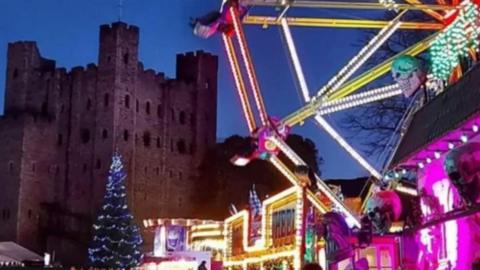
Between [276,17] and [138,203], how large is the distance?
53.0 meters

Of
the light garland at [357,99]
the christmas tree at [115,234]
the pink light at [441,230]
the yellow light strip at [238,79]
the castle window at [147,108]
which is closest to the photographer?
the pink light at [441,230]

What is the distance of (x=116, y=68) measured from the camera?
215ft

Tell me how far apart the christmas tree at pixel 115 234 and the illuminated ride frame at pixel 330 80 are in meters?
38.5

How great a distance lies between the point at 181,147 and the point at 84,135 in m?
7.95

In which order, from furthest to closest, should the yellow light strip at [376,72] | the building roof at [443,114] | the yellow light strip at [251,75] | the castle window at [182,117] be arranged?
the castle window at [182,117] < the yellow light strip at [251,75] < the yellow light strip at [376,72] < the building roof at [443,114]

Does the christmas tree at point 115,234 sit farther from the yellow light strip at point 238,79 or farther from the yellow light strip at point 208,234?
the yellow light strip at point 238,79

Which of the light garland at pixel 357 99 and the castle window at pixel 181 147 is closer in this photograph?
the light garland at pixel 357 99

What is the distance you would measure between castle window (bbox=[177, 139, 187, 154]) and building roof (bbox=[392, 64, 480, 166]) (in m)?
57.5

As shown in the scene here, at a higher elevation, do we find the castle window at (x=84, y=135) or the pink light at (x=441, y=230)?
the castle window at (x=84, y=135)

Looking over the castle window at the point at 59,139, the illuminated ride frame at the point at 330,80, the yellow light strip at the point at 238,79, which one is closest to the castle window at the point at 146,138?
the castle window at the point at 59,139

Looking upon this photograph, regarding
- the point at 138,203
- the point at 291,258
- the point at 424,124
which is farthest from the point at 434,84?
the point at 138,203

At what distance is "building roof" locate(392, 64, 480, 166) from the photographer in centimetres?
938

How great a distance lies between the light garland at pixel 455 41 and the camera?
1041 centimetres

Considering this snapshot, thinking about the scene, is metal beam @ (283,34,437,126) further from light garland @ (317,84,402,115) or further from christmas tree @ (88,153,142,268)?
christmas tree @ (88,153,142,268)
